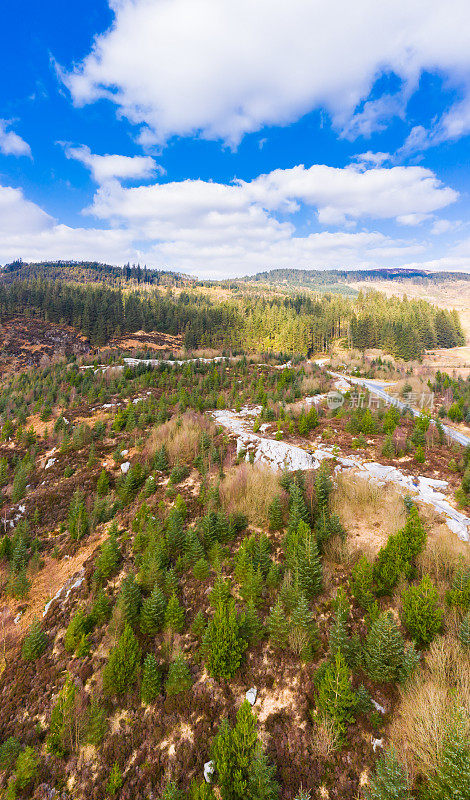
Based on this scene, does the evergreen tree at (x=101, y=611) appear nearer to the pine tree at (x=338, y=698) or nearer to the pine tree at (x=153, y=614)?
the pine tree at (x=153, y=614)

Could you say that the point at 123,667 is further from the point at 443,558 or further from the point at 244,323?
the point at 244,323

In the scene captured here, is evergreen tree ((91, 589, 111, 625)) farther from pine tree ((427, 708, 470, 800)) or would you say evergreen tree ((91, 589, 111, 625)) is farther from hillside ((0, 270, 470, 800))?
pine tree ((427, 708, 470, 800))

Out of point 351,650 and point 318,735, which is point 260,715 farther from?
point 351,650

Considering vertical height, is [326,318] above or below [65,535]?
above

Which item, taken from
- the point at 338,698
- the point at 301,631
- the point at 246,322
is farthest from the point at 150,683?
the point at 246,322

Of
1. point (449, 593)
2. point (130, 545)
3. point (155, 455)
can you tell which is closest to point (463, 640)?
point (449, 593)
